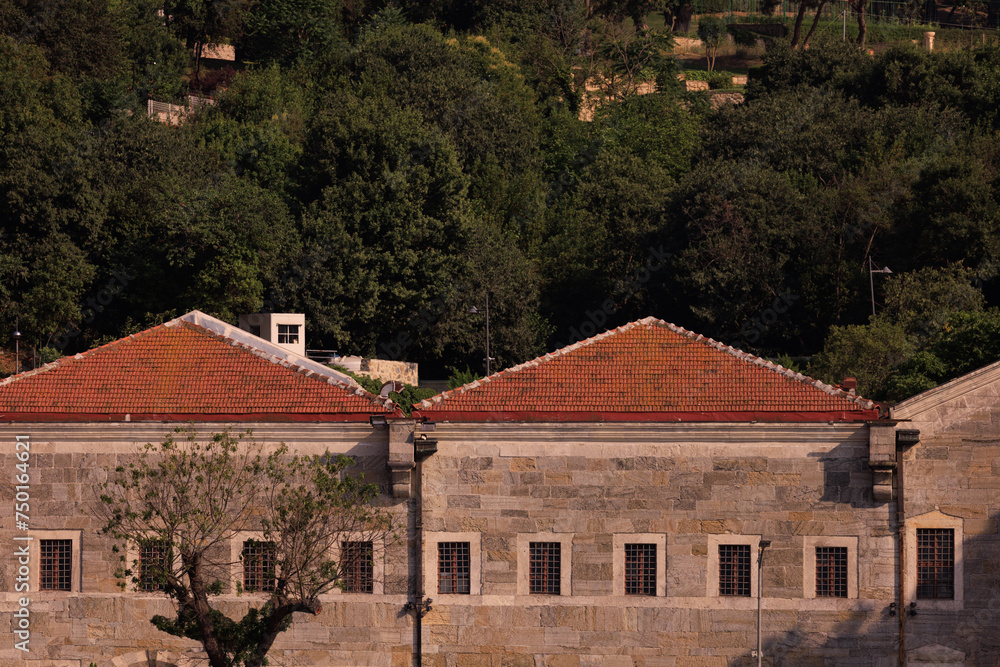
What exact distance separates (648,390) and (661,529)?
3.39 meters

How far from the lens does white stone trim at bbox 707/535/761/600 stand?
30297 mm

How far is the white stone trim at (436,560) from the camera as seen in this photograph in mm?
30703

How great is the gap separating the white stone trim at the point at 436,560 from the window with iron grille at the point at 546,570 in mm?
1195

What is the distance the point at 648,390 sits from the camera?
1248 inches

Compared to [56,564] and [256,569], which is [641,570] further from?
[56,564]

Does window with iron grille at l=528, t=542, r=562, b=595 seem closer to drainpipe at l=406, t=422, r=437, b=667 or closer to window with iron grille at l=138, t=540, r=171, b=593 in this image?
drainpipe at l=406, t=422, r=437, b=667

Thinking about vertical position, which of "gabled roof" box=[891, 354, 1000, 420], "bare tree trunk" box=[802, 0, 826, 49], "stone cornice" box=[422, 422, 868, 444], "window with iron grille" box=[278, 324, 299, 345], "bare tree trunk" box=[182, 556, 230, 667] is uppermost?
"bare tree trunk" box=[802, 0, 826, 49]

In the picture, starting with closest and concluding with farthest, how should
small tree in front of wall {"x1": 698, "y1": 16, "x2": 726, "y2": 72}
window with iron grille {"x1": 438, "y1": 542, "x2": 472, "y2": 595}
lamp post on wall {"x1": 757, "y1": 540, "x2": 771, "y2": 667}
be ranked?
lamp post on wall {"x1": 757, "y1": 540, "x2": 771, "y2": 667} < window with iron grille {"x1": 438, "y1": 542, "x2": 472, "y2": 595} < small tree in front of wall {"x1": 698, "y1": 16, "x2": 726, "y2": 72}

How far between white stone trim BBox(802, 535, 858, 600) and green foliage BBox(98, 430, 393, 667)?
9.61 m

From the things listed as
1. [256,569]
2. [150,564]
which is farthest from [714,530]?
[150,564]

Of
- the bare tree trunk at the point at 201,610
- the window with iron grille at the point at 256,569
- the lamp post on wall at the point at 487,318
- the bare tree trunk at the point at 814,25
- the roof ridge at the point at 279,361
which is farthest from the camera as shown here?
the bare tree trunk at the point at 814,25

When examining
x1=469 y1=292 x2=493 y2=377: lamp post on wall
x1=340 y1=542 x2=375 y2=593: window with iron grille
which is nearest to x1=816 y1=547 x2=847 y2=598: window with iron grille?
x1=340 y1=542 x2=375 y2=593: window with iron grille

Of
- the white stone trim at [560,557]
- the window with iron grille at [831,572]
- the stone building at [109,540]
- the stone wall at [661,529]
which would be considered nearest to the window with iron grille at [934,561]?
the stone wall at [661,529]

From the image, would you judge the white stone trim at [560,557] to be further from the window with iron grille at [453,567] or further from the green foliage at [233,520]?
the green foliage at [233,520]
